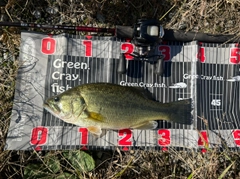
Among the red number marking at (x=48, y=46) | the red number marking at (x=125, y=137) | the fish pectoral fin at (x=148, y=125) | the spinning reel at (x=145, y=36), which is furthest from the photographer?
the red number marking at (x=48, y=46)

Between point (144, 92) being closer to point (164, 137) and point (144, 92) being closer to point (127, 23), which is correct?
point (164, 137)

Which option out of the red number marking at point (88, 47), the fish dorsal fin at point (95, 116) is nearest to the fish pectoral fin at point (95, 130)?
the fish dorsal fin at point (95, 116)

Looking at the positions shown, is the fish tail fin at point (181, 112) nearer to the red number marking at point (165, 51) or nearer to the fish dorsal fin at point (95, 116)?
the red number marking at point (165, 51)

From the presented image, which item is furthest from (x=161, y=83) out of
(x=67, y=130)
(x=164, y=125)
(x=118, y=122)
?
(x=67, y=130)

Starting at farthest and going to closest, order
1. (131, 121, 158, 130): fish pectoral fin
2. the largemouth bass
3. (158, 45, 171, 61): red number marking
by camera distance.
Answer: (158, 45, 171, 61): red number marking
(131, 121, 158, 130): fish pectoral fin
the largemouth bass

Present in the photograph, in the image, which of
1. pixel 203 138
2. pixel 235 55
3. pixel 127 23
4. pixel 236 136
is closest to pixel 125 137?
pixel 203 138

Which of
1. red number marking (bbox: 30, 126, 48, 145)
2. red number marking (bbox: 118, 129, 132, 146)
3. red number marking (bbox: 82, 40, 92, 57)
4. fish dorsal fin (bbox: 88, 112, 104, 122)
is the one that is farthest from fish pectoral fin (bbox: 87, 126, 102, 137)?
red number marking (bbox: 82, 40, 92, 57)

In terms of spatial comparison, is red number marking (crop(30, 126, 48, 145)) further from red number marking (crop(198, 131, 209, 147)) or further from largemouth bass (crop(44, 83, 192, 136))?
red number marking (crop(198, 131, 209, 147))
